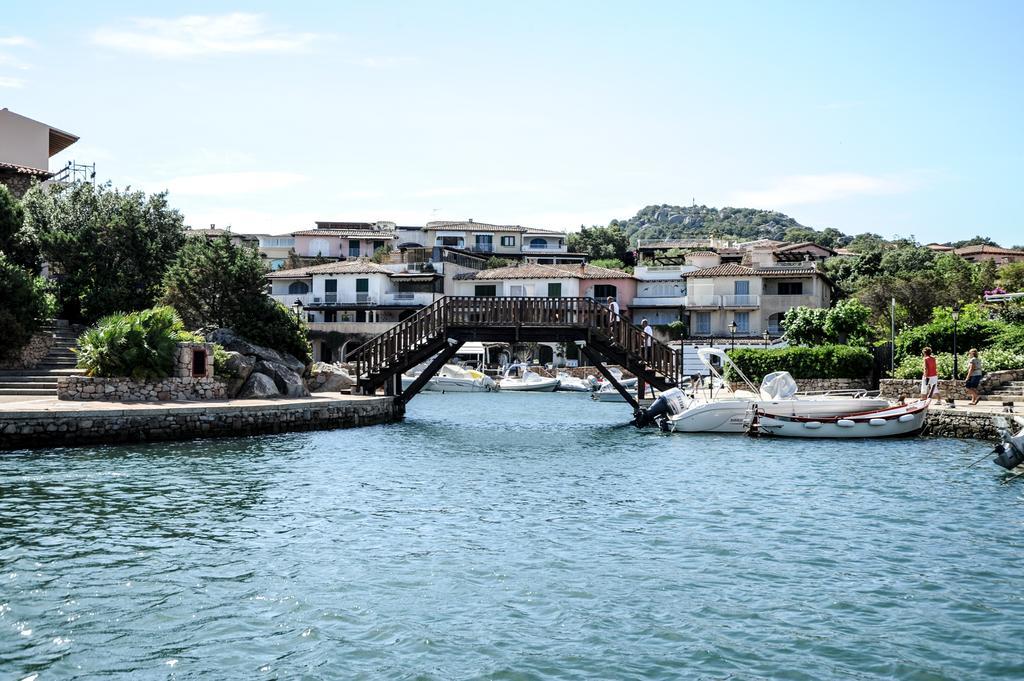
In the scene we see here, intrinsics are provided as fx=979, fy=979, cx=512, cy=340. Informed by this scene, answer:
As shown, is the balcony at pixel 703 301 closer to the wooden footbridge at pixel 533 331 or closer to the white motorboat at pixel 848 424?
the wooden footbridge at pixel 533 331

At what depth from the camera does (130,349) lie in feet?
102

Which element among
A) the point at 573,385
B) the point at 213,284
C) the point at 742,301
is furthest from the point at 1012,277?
the point at 213,284

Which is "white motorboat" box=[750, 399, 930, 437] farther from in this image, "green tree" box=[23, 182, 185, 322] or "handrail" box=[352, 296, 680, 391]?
"green tree" box=[23, 182, 185, 322]

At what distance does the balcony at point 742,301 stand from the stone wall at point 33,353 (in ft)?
179

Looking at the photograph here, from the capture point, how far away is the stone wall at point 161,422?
2645 cm

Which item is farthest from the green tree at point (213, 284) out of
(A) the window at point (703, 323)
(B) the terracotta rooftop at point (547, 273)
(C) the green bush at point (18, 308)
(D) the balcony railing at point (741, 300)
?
(A) the window at point (703, 323)

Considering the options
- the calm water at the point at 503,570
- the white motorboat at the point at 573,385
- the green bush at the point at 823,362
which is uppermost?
the green bush at the point at 823,362

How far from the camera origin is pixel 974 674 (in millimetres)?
9984

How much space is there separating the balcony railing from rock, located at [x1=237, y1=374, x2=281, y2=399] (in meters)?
51.2

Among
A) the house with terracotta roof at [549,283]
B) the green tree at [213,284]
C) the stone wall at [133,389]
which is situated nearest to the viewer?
the stone wall at [133,389]

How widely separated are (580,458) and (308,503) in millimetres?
10049

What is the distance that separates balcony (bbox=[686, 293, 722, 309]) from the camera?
79.8 m

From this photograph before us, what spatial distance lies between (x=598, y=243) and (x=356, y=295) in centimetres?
4689

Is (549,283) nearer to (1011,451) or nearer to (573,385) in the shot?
(573,385)
